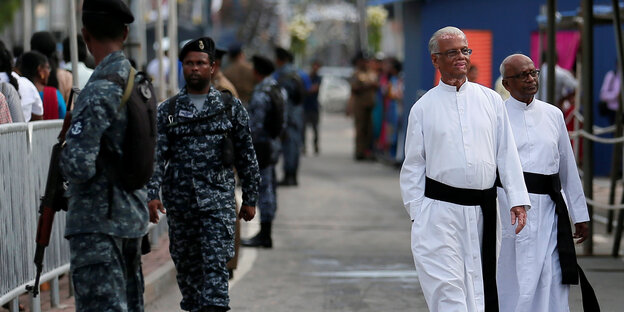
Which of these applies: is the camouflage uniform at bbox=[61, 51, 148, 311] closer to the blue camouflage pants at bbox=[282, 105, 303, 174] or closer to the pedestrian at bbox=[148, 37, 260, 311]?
the pedestrian at bbox=[148, 37, 260, 311]

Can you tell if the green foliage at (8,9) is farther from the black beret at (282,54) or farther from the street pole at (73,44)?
the street pole at (73,44)

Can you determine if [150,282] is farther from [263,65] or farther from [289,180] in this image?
[289,180]

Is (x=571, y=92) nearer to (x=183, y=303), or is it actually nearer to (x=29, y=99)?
(x=29, y=99)

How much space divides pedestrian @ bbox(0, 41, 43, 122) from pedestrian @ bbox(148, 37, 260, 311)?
1.91m

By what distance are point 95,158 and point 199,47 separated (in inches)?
97.1

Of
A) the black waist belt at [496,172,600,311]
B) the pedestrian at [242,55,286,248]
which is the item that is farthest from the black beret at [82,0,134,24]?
the pedestrian at [242,55,286,248]

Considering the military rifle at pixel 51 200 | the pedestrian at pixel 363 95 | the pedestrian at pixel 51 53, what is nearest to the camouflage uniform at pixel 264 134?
the pedestrian at pixel 51 53

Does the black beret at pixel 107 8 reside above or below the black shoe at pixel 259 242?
above

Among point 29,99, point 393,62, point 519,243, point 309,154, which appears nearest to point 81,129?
point 519,243

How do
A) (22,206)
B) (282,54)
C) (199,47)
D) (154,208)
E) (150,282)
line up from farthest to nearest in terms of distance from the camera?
(282,54) → (150,282) → (22,206) → (199,47) → (154,208)

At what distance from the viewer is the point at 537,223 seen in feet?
24.0

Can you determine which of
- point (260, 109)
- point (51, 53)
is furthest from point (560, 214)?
point (51, 53)

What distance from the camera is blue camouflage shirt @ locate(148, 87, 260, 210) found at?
7.46 metres

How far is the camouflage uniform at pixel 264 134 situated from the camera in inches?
463
